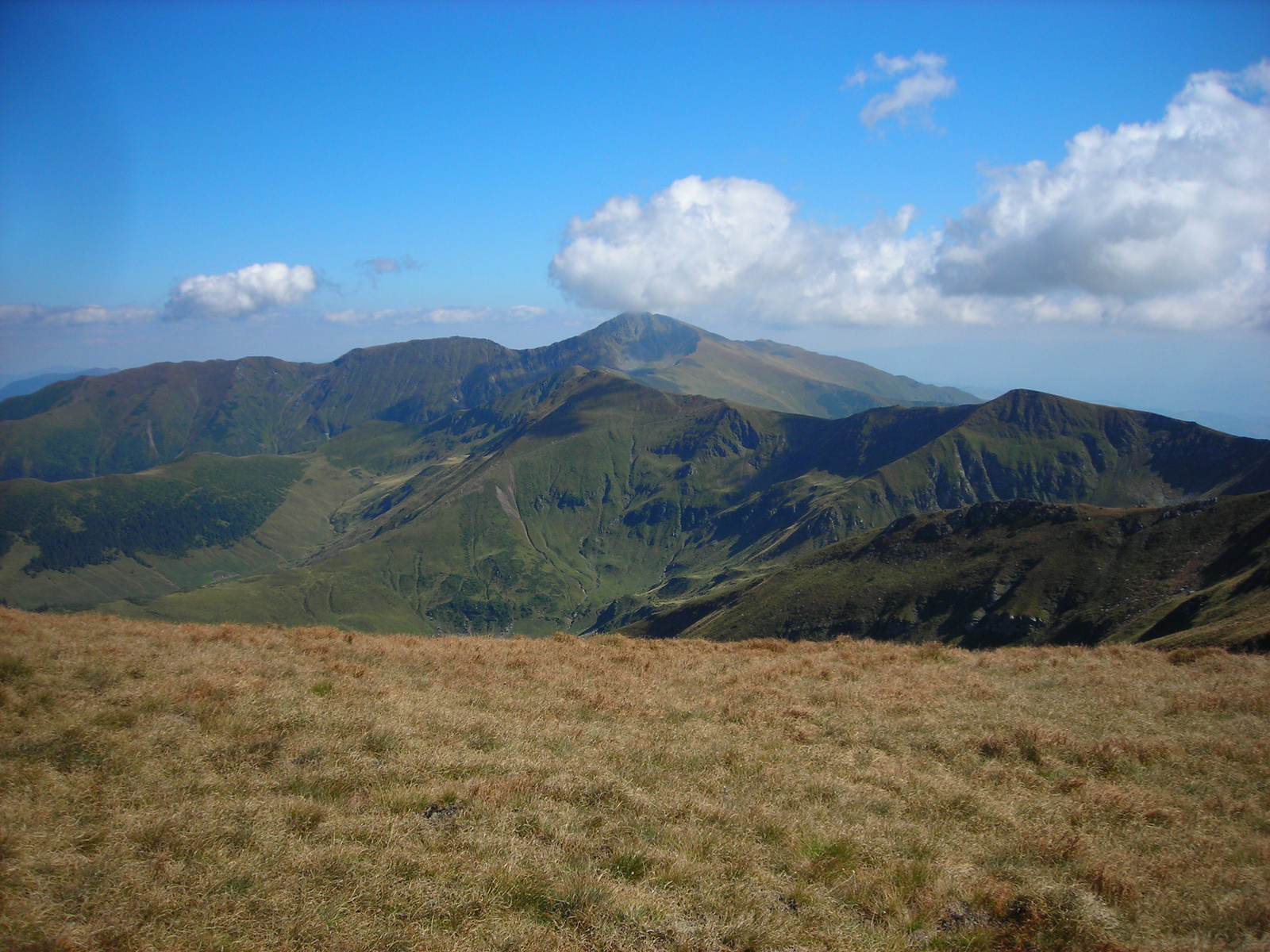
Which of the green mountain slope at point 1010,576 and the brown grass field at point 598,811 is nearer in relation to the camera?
the brown grass field at point 598,811

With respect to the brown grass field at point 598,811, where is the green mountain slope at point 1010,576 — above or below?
below

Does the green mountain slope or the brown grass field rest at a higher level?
the brown grass field

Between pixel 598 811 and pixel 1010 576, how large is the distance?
6551 inches

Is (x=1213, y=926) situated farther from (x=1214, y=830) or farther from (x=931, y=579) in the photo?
(x=931, y=579)

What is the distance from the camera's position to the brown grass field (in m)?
7.04

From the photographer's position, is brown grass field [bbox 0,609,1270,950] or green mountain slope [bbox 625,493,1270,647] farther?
green mountain slope [bbox 625,493,1270,647]

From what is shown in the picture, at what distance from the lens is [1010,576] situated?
150500 millimetres

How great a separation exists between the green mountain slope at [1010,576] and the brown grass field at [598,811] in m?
107

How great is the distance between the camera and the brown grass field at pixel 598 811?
7.04 meters

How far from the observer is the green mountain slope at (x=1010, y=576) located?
124062 millimetres

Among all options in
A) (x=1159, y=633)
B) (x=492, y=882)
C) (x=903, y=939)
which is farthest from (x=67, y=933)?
(x=1159, y=633)

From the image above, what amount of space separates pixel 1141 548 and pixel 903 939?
166312 mm

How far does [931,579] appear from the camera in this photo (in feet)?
524

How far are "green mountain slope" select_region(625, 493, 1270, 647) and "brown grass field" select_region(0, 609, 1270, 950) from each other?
107132 millimetres
